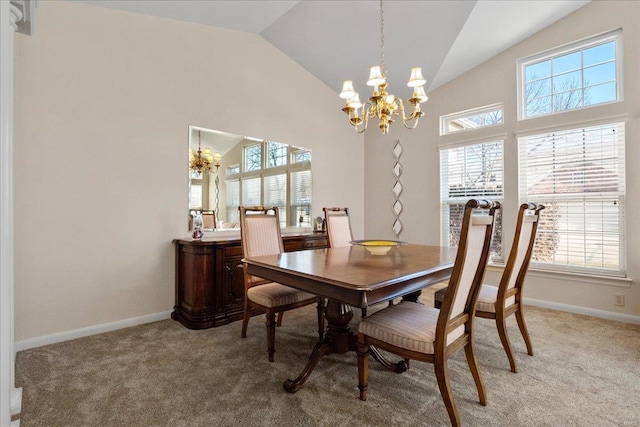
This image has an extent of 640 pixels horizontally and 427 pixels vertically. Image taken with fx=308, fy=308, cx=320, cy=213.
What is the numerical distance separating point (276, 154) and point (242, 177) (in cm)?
60

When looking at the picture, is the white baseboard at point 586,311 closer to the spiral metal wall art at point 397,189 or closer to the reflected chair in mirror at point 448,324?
the spiral metal wall art at point 397,189

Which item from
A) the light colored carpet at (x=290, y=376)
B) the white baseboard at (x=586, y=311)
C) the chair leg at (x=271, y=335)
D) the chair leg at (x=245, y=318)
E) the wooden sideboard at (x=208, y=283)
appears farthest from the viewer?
the white baseboard at (x=586, y=311)

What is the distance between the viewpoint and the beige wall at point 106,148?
243 centimetres

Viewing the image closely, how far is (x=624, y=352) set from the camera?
7.67 ft

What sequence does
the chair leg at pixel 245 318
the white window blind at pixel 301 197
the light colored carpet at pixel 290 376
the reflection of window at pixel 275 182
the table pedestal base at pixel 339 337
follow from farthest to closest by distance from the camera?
the white window blind at pixel 301 197 < the reflection of window at pixel 275 182 < the chair leg at pixel 245 318 < the table pedestal base at pixel 339 337 < the light colored carpet at pixel 290 376

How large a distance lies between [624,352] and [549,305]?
3.82 ft

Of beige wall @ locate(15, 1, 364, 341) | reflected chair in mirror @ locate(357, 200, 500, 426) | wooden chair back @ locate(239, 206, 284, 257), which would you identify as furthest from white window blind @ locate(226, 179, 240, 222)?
reflected chair in mirror @ locate(357, 200, 500, 426)

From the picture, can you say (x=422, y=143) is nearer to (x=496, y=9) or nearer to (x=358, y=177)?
(x=358, y=177)

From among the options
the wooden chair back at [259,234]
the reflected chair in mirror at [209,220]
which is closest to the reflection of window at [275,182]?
the reflected chair in mirror at [209,220]

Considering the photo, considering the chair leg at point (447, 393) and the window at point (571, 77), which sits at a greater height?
the window at point (571, 77)

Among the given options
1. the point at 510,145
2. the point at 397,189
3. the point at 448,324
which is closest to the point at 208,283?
the point at 448,324

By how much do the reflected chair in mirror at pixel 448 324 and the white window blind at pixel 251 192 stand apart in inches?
94.4

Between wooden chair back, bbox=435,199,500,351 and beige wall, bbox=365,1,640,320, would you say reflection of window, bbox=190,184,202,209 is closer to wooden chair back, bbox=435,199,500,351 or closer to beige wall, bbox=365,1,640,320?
wooden chair back, bbox=435,199,500,351

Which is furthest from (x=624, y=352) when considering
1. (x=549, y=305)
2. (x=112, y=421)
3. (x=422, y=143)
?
(x=112, y=421)
